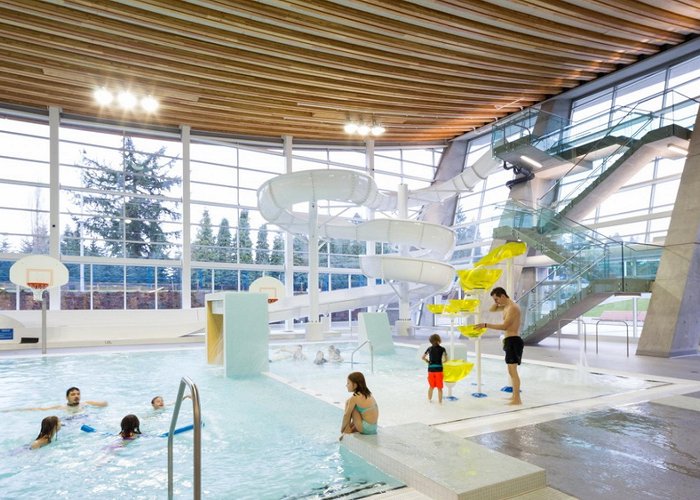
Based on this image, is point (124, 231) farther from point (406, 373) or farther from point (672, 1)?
point (672, 1)

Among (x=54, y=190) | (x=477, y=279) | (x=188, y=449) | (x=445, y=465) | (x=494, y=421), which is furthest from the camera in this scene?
(x=54, y=190)

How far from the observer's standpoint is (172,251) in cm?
1878

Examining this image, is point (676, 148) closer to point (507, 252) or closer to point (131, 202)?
point (507, 252)

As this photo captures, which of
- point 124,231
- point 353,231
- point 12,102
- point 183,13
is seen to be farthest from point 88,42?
point 353,231

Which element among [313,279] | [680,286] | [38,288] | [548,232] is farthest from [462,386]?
[38,288]

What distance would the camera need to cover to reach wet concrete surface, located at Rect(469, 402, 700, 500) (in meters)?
3.18

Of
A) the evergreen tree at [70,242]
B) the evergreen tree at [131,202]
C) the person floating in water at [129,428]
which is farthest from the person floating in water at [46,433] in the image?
the evergreen tree at [131,202]

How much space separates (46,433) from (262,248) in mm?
16231

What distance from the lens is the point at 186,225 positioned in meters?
18.2

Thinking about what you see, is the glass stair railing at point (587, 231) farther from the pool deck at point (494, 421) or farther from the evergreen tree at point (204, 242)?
the evergreen tree at point (204, 242)

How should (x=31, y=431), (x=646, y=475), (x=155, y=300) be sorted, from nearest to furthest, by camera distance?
1. (x=646, y=475)
2. (x=31, y=431)
3. (x=155, y=300)

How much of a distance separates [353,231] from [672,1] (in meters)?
10.7

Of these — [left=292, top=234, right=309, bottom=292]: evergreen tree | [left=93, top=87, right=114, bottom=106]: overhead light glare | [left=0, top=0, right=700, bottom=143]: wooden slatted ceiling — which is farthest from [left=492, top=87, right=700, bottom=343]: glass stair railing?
[left=93, top=87, right=114, bottom=106]: overhead light glare

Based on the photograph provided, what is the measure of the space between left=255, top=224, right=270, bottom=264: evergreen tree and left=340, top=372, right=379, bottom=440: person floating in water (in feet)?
55.1
